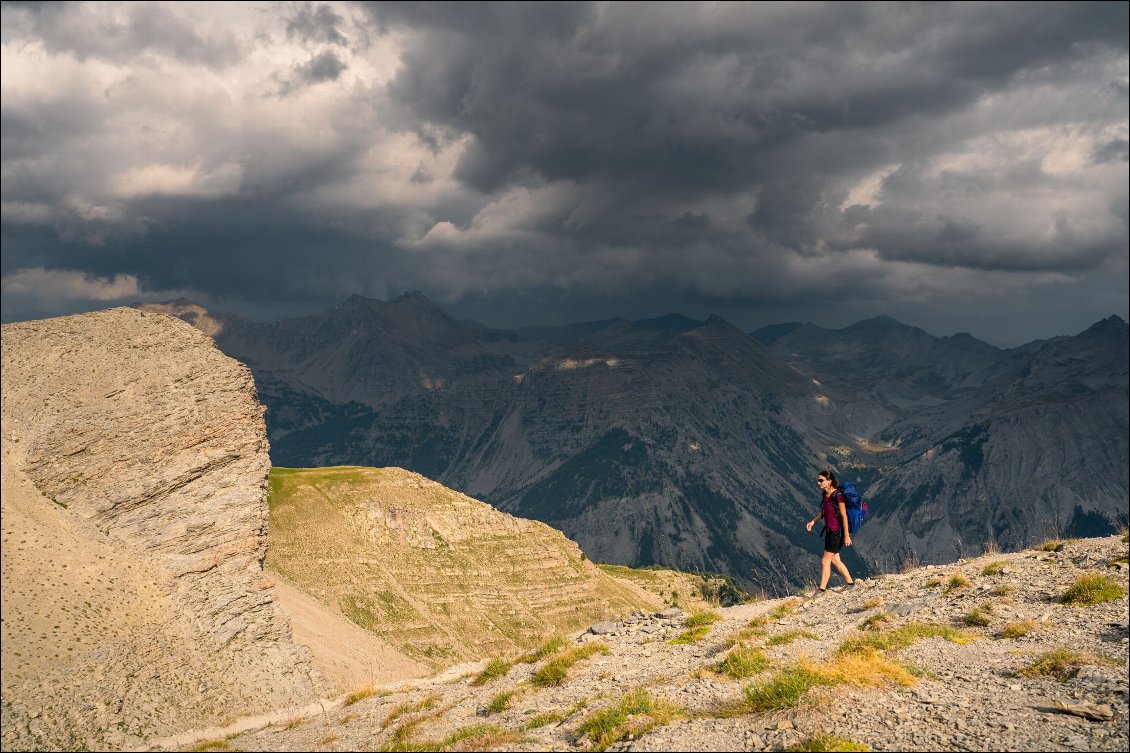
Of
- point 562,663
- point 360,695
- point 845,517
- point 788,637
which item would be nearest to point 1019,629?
point 788,637

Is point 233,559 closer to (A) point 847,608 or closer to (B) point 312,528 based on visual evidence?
(A) point 847,608

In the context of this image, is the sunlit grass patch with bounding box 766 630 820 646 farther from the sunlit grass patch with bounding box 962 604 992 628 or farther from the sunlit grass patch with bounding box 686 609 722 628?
the sunlit grass patch with bounding box 686 609 722 628

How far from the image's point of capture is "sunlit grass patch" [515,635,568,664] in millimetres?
31141

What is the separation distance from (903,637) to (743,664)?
6.32m

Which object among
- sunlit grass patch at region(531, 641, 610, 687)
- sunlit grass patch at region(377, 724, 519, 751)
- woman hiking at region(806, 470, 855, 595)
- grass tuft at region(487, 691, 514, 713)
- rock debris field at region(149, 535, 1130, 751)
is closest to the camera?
rock debris field at region(149, 535, 1130, 751)

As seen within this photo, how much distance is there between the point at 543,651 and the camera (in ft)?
105

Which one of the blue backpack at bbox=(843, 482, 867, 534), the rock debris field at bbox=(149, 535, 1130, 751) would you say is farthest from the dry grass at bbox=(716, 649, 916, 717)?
the blue backpack at bbox=(843, 482, 867, 534)

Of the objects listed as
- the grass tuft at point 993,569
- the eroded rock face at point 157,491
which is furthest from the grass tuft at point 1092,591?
the eroded rock face at point 157,491

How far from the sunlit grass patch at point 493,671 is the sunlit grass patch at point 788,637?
12.5 metres

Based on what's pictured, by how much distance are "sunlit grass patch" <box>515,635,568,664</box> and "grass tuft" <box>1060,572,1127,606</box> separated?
21.3 m

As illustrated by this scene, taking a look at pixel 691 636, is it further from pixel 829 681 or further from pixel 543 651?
pixel 829 681

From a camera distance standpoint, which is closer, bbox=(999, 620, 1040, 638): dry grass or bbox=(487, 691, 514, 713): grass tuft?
bbox=(999, 620, 1040, 638): dry grass

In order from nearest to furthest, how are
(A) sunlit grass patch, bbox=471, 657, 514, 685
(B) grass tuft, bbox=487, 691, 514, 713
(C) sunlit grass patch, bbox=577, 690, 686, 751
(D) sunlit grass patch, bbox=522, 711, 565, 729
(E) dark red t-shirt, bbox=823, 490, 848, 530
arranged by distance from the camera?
1. (C) sunlit grass patch, bbox=577, 690, 686, 751
2. (D) sunlit grass patch, bbox=522, 711, 565, 729
3. (B) grass tuft, bbox=487, 691, 514, 713
4. (A) sunlit grass patch, bbox=471, 657, 514, 685
5. (E) dark red t-shirt, bbox=823, 490, 848, 530

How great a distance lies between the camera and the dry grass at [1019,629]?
74.5 feet
